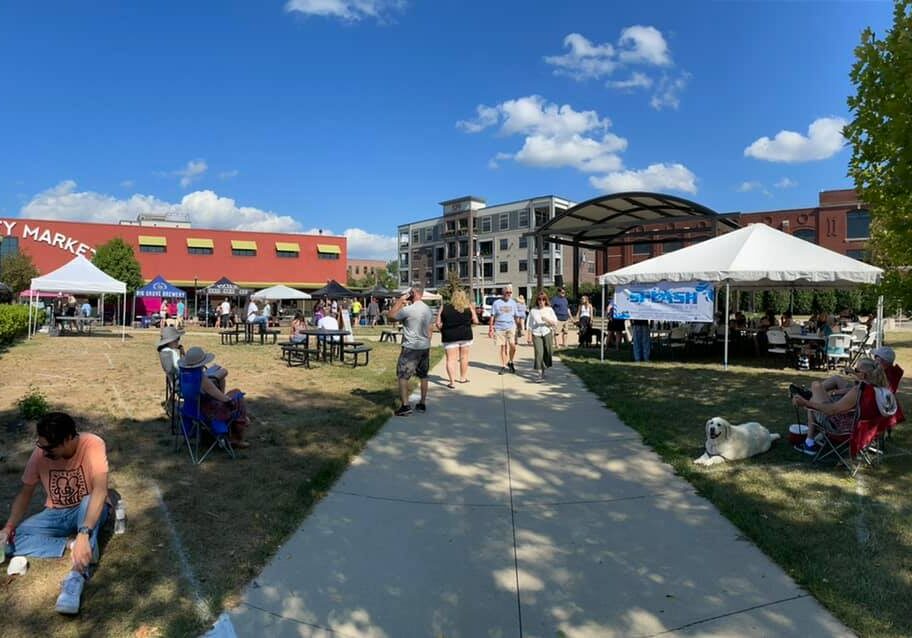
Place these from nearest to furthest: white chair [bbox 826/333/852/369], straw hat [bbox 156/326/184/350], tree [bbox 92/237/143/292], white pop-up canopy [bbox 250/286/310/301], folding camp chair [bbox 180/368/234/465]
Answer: folding camp chair [bbox 180/368/234/465]
straw hat [bbox 156/326/184/350]
white chair [bbox 826/333/852/369]
white pop-up canopy [bbox 250/286/310/301]
tree [bbox 92/237/143/292]

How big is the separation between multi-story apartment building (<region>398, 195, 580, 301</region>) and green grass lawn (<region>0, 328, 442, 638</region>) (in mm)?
58503

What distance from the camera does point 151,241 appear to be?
4444 cm

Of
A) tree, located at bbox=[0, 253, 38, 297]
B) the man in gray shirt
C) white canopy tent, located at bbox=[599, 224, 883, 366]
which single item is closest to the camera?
the man in gray shirt

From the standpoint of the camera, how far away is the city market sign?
40906mm

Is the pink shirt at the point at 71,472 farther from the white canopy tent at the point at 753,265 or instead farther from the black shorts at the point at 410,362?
the white canopy tent at the point at 753,265

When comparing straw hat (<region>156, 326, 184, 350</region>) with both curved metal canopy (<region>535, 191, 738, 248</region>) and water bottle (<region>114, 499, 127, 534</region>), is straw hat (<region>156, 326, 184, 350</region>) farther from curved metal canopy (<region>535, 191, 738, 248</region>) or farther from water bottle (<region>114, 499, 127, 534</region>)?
curved metal canopy (<region>535, 191, 738, 248</region>)

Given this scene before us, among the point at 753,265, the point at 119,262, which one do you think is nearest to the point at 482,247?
the point at 119,262

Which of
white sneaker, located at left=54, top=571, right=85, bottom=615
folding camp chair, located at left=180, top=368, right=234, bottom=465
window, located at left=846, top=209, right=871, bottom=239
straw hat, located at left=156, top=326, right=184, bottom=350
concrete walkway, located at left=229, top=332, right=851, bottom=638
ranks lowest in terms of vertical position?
concrete walkway, located at left=229, top=332, right=851, bottom=638

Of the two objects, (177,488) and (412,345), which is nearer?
(177,488)

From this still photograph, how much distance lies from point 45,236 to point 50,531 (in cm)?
4725

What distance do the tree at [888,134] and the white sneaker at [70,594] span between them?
22.7 ft

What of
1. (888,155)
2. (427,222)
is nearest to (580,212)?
(888,155)

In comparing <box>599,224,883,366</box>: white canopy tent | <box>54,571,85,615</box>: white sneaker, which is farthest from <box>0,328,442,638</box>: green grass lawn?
<box>599,224,883,366</box>: white canopy tent

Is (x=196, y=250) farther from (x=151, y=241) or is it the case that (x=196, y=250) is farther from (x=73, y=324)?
(x=73, y=324)
